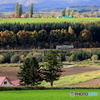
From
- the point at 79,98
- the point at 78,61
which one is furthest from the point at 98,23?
the point at 79,98

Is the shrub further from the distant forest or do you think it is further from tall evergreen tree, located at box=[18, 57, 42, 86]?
tall evergreen tree, located at box=[18, 57, 42, 86]

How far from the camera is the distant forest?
9700cm

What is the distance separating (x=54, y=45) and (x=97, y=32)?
12771 millimetres

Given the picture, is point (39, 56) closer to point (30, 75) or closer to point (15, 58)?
point (15, 58)

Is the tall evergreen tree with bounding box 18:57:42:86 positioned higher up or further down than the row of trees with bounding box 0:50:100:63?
higher up

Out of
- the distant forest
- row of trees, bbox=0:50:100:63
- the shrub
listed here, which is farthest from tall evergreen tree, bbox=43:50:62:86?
the distant forest

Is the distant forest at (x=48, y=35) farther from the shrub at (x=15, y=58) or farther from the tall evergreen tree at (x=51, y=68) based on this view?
the tall evergreen tree at (x=51, y=68)

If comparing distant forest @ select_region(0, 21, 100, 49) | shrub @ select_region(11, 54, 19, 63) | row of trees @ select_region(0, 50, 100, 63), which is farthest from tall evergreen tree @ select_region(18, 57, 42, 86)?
distant forest @ select_region(0, 21, 100, 49)

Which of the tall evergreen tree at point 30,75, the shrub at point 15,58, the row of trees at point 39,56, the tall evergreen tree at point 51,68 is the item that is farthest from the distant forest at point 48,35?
the tall evergreen tree at point 30,75

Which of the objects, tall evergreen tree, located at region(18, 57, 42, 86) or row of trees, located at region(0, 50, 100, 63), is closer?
tall evergreen tree, located at region(18, 57, 42, 86)

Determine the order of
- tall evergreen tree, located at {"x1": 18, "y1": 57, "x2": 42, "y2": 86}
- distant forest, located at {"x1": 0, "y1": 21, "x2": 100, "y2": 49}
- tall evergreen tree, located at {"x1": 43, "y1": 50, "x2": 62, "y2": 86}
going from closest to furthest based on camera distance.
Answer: tall evergreen tree, located at {"x1": 18, "y1": 57, "x2": 42, "y2": 86}
tall evergreen tree, located at {"x1": 43, "y1": 50, "x2": 62, "y2": 86}
distant forest, located at {"x1": 0, "y1": 21, "x2": 100, "y2": 49}

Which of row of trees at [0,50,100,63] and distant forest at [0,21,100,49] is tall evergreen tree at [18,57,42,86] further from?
distant forest at [0,21,100,49]

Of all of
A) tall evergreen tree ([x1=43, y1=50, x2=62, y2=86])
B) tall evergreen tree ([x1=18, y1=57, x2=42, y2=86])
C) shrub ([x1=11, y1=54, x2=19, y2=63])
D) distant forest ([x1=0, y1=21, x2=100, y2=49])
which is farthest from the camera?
distant forest ([x1=0, y1=21, x2=100, y2=49])

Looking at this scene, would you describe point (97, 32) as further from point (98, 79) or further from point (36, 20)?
point (98, 79)
